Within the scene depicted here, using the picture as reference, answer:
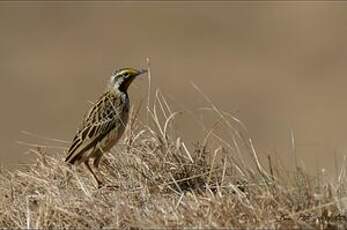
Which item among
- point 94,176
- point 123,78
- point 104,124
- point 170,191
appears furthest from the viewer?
point 123,78

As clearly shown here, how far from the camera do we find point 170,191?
6.71m

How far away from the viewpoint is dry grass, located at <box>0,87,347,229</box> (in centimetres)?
601

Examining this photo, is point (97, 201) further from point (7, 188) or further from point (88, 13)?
point (88, 13)

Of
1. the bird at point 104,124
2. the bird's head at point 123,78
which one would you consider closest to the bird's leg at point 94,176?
the bird at point 104,124

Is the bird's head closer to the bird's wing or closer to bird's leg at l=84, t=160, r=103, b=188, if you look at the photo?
the bird's wing

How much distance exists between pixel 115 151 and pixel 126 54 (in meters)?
17.7

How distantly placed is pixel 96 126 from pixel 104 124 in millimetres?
51

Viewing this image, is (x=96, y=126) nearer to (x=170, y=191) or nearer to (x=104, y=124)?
(x=104, y=124)

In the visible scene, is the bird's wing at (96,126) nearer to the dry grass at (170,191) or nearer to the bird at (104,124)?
the bird at (104,124)

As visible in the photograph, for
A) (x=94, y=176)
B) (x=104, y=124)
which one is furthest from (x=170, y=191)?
(x=104, y=124)

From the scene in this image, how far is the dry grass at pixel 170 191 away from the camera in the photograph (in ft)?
19.7

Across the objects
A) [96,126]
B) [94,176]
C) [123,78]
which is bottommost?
[94,176]

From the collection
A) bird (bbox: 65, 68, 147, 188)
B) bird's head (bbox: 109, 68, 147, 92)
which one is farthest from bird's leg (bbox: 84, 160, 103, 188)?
bird's head (bbox: 109, 68, 147, 92)

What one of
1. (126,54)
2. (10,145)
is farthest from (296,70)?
(10,145)
